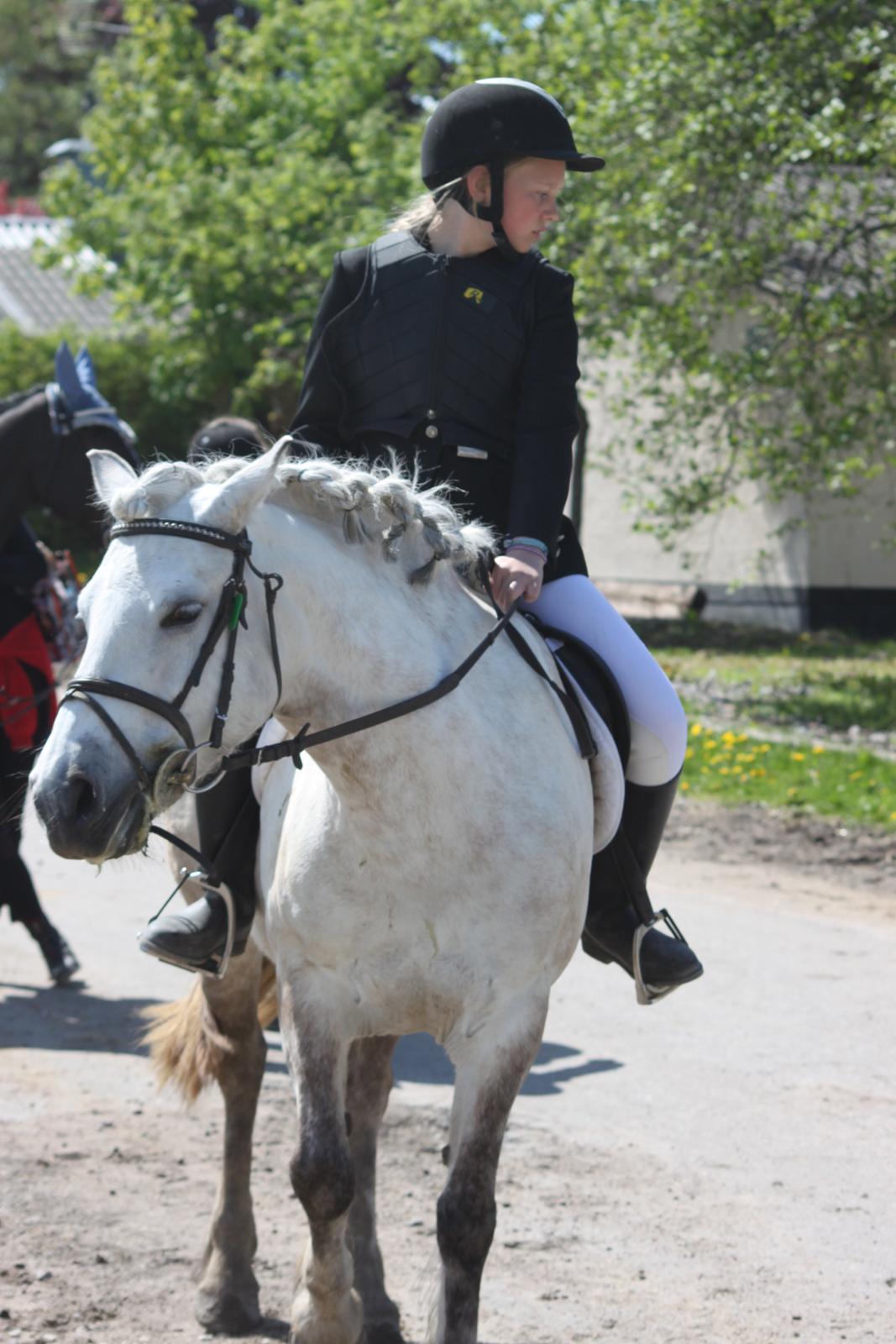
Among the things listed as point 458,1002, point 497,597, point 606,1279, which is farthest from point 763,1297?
point 497,597

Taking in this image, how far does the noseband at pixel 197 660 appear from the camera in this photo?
9.19 feet

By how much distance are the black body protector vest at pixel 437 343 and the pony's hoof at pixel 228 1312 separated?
2295 mm

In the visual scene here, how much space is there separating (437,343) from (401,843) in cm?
124

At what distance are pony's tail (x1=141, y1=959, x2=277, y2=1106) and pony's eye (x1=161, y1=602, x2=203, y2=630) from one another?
2088 millimetres

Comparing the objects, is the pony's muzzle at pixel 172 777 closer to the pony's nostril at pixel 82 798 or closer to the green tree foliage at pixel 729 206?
the pony's nostril at pixel 82 798

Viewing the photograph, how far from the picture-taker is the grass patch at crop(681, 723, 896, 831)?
10273 mm

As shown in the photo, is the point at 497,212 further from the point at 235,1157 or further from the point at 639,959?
the point at 235,1157

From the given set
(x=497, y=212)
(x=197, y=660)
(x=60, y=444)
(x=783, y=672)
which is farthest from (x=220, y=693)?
(x=783, y=672)

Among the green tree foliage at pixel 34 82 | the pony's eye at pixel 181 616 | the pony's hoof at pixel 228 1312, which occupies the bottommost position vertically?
the pony's hoof at pixel 228 1312

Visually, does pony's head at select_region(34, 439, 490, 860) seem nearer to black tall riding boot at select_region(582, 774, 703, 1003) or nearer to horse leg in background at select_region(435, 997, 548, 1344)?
horse leg in background at select_region(435, 997, 548, 1344)

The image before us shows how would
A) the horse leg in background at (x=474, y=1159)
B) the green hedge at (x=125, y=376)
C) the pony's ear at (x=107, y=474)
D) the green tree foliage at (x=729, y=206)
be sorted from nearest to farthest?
1. the pony's ear at (x=107, y=474)
2. the horse leg in background at (x=474, y=1159)
3. the green tree foliage at (x=729, y=206)
4. the green hedge at (x=125, y=376)

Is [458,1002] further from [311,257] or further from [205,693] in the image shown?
[311,257]

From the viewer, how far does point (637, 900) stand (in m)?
4.12

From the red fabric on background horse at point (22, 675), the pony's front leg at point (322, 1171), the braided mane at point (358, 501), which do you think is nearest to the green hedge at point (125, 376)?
the red fabric on background horse at point (22, 675)
